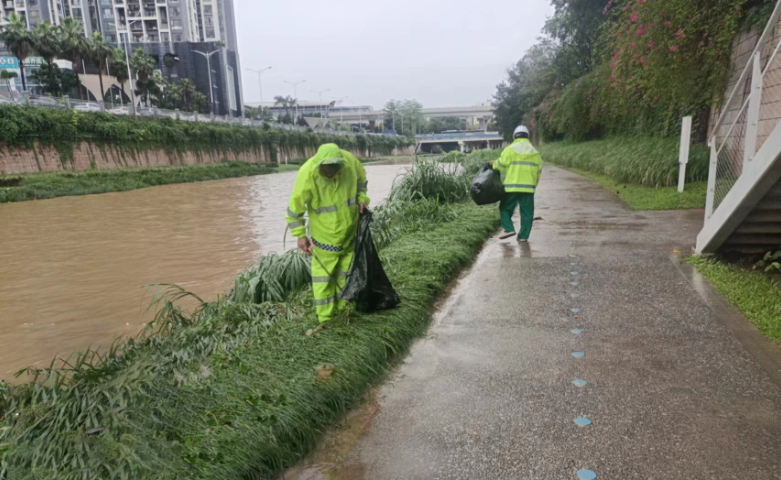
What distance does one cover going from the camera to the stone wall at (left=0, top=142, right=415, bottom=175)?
26656 millimetres

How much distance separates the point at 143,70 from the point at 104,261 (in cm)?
6106

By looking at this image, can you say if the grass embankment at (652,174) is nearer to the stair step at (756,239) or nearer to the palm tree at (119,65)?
the stair step at (756,239)

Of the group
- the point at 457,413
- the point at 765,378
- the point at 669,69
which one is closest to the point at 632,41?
the point at 669,69

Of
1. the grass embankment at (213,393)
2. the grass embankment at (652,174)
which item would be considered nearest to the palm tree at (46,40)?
the grass embankment at (652,174)

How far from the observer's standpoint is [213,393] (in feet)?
9.91

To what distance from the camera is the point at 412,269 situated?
5566 mm

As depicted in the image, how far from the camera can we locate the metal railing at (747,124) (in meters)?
5.14

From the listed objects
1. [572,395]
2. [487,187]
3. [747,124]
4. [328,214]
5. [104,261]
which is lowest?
[104,261]

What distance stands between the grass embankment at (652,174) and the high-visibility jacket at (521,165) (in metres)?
3.50

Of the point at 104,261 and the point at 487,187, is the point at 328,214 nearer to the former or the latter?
the point at 487,187

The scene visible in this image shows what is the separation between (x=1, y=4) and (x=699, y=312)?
11827cm

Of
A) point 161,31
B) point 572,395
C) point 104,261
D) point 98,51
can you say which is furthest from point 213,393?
point 161,31

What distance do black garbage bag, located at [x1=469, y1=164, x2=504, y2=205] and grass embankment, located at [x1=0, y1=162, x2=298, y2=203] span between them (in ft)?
71.0

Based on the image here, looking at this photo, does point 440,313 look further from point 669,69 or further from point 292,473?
point 669,69
